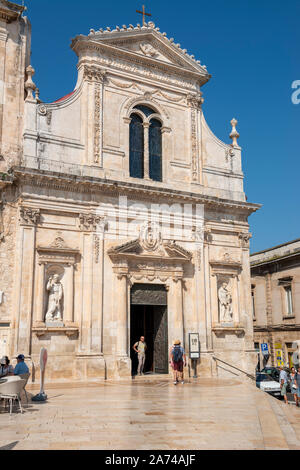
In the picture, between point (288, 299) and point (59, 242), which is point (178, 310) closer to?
point (59, 242)

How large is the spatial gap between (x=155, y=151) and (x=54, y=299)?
813cm

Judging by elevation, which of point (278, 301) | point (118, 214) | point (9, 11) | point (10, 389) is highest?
point (9, 11)

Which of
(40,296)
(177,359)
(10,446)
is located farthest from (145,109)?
(10,446)

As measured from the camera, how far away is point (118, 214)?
19.4 metres

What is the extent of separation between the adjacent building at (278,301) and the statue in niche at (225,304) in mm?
8998

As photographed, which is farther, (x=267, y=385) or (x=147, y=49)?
(x=147, y=49)

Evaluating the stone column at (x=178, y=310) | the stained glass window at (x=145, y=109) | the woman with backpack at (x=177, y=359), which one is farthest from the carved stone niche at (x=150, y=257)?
the stained glass window at (x=145, y=109)

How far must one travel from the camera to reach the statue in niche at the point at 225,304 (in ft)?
68.8

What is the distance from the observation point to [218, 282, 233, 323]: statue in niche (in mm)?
20969

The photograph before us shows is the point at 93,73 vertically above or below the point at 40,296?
above

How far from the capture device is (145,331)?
20.8 m

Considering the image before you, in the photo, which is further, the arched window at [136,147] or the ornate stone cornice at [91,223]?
the arched window at [136,147]

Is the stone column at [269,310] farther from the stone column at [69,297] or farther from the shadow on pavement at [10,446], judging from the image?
the shadow on pavement at [10,446]

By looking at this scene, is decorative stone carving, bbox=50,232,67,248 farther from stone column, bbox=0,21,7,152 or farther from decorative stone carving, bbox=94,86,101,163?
stone column, bbox=0,21,7,152
